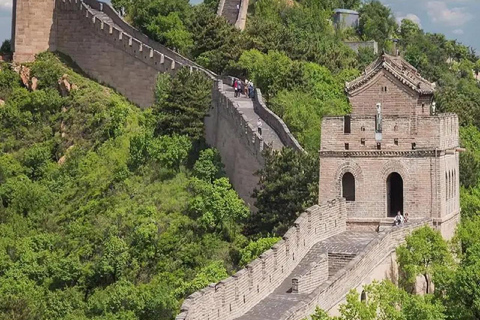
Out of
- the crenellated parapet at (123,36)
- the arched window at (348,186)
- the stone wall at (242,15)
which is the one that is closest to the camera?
the arched window at (348,186)

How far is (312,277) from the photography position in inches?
925

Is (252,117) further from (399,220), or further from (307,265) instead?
(307,265)

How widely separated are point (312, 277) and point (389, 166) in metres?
5.50

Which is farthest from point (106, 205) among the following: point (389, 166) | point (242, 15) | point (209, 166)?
point (242, 15)

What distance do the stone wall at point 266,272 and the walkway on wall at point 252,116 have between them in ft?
37.0

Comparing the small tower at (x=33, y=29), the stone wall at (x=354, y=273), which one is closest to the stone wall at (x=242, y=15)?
the small tower at (x=33, y=29)

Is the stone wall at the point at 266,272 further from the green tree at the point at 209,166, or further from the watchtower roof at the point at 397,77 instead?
the green tree at the point at 209,166

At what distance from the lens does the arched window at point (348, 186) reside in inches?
1125

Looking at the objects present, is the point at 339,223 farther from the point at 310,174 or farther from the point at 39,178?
the point at 39,178

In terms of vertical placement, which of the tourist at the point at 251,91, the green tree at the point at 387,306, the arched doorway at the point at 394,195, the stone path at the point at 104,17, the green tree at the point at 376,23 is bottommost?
the green tree at the point at 387,306

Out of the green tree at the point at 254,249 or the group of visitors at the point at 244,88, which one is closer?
the green tree at the point at 254,249

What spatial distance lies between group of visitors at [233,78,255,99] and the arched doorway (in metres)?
18.3

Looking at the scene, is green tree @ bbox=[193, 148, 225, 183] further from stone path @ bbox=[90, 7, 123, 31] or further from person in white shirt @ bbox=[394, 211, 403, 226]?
person in white shirt @ bbox=[394, 211, 403, 226]

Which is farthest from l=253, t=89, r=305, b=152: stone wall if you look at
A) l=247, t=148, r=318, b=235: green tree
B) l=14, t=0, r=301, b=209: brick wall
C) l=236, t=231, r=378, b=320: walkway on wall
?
l=236, t=231, r=378, b=320: walkway on wall
